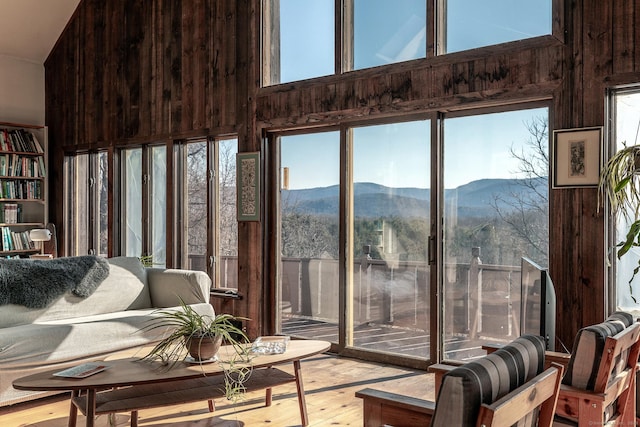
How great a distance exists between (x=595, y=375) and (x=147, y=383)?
2025mm

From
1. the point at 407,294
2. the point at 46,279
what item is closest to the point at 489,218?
the point at 407,294

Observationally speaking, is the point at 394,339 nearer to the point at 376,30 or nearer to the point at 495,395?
the point at 376,30

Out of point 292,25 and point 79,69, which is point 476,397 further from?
point 79,69

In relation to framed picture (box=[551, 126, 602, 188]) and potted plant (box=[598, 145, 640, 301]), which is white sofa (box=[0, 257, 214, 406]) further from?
potted plant (box=[598, 145, 640, 301])

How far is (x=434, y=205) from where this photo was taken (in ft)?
15.9

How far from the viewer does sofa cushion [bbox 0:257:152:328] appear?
13.9 ft

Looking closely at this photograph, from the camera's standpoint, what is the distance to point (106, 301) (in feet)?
15.9

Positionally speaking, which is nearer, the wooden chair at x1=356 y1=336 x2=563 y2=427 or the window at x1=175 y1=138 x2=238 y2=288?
the wooden chair at x1=356 y1=336 x2=563 y2=427

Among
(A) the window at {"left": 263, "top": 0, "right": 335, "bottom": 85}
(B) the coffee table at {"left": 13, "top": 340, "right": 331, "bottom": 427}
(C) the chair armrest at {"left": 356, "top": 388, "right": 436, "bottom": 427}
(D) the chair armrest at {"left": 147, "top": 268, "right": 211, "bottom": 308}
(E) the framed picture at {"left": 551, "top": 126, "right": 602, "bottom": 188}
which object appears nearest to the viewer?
(C) the chair armrest at {"left": 356, "top": 388, "right": 436, "bottom": 427}

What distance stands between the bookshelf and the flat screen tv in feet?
22.0

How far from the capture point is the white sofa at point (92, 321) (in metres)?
3.79

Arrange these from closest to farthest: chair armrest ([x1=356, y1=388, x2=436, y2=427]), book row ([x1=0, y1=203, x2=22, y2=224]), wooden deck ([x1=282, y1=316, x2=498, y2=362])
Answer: chair armrest ([x1=356, y1=388, x2=436, y2=427])
wooden deck ([x1=282, y1=316, x2=498, y2=362])
book row ([x1=0, y1=203, x2=22, y2=224])

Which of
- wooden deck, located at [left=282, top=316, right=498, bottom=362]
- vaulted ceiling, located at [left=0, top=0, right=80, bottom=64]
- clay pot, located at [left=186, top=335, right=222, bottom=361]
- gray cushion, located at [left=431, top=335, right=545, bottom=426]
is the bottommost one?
wooden deck, located at [left=282, top=316, right=498, bottom=362]

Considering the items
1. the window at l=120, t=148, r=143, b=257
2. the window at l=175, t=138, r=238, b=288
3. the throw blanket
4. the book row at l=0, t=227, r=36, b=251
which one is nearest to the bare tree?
the window at l=175, t=138, r=238, b=288
